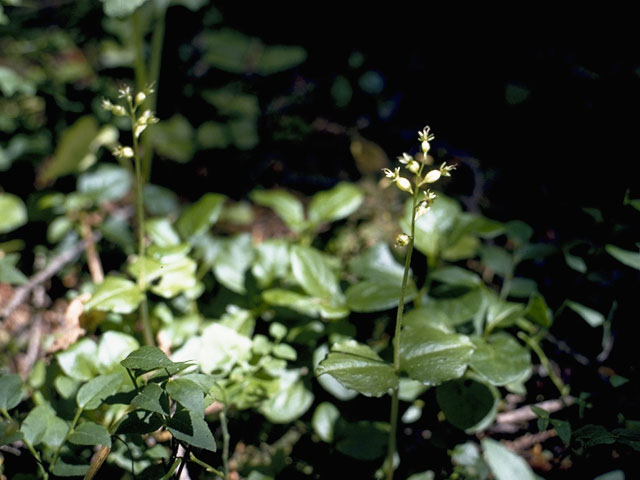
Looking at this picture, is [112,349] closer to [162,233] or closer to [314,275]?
[162,233]

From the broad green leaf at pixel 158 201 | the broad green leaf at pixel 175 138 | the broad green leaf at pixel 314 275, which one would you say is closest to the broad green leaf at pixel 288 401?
the broad green leaf at pixel 314 275

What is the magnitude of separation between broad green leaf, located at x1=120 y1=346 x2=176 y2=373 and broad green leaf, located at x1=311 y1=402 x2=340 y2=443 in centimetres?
63

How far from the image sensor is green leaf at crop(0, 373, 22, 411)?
1.20 m

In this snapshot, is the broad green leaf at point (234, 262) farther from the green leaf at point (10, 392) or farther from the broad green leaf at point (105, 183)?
the green leaf at point (10, 392)

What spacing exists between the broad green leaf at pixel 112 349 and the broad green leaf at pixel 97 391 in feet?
0.43

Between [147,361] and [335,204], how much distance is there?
3.36ft

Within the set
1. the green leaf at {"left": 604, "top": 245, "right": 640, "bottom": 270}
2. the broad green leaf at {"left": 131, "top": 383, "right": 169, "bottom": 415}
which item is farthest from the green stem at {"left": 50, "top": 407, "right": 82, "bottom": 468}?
the green leaf at {"left": 604, "top": 245, "right": 640, "bottom": 270}

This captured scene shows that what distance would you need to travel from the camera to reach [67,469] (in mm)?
1191

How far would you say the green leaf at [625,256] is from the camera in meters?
1.42

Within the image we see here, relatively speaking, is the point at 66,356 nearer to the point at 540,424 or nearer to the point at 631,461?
the point at 540,424

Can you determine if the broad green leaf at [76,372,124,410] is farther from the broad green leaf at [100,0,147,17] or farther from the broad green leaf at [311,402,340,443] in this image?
the broad green leaf at [100,0,147,17]

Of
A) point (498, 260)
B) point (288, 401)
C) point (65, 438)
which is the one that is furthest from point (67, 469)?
point (498, 260)

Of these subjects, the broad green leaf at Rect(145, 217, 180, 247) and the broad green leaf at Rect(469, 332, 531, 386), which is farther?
the broad green leaf at Rect(145, 217, 180, 247)

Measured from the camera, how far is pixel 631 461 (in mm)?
1257
